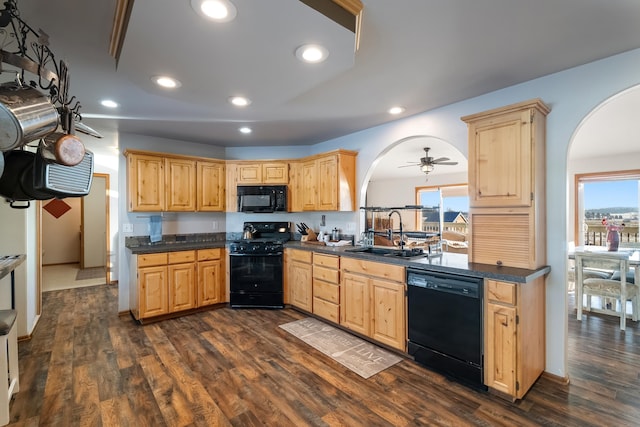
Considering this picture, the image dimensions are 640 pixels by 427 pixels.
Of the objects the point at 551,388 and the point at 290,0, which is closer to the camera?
the point at 290,0

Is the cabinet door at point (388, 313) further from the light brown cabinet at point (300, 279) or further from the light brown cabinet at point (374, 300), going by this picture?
the light brown cabinet at point (300, 279)

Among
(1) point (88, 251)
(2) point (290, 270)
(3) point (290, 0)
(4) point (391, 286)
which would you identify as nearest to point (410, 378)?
(4) point (391, 286)

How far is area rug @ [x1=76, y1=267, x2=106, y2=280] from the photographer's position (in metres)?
6.28

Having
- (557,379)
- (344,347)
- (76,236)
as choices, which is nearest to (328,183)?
(344,347)

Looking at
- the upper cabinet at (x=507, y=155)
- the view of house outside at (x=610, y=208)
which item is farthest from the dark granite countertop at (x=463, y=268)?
the view of house outside at (x=610, y=208)

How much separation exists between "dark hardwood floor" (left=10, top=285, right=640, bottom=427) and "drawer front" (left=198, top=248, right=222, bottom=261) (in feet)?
3.39

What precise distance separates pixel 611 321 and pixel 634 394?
1925mm

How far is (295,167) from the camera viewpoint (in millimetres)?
4586

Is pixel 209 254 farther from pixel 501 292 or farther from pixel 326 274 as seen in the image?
pixel 501 292

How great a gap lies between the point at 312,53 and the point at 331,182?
7.39 feet

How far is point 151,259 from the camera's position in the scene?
3705 millimetres

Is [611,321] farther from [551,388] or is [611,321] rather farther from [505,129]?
[505,129]

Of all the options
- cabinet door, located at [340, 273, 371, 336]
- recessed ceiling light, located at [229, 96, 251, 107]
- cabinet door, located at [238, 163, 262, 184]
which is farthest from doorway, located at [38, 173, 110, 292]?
cabinet door, located at [340, 273, 371, 336]

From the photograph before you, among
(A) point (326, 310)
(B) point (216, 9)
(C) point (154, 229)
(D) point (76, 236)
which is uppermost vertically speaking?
(B) point (216, 9)
